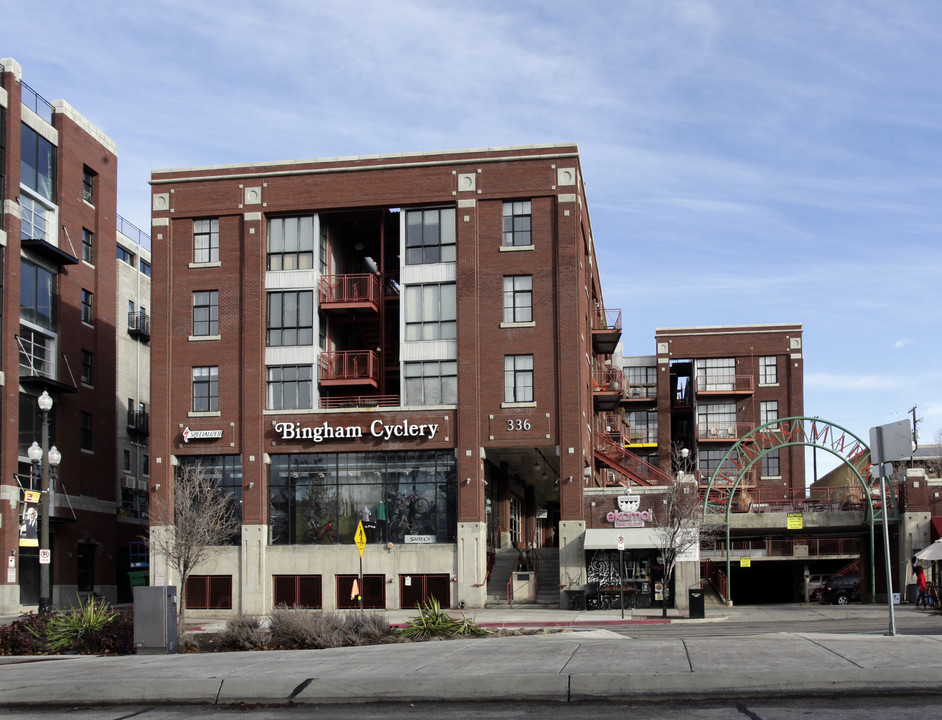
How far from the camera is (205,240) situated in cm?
5078

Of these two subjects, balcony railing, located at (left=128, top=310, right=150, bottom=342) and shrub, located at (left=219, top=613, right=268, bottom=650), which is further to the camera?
balcony railing, located at (left=128, top=310, right=150, bottom=342)

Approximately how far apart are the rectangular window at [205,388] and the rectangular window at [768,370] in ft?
145

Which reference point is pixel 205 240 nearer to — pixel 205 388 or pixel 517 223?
pixel 205 388

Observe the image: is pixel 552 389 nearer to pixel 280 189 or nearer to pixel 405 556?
pixel 405 556

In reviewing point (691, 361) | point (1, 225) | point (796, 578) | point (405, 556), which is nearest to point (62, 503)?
point (1, 225)

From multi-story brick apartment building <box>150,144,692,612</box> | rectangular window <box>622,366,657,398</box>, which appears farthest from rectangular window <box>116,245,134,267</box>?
rectangular window <box>622,366,657,398</box>

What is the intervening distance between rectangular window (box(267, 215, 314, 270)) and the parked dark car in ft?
90.5

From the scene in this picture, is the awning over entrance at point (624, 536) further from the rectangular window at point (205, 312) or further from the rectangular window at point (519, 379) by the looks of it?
the rectangular window at point (205, 312)

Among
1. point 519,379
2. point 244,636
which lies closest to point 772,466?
point 519,379

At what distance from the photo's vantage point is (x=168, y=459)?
49.5 meters

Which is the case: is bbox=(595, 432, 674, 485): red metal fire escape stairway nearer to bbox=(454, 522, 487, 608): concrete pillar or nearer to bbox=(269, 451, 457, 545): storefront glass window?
bbox=(454, 522, 487, 608): concrete pillar

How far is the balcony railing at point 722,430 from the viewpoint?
259 ft

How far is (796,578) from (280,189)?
1391 inches

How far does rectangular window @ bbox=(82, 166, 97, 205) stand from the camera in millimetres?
60125
